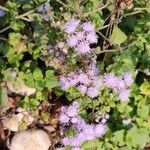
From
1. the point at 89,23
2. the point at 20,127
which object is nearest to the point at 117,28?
the point at 89,23

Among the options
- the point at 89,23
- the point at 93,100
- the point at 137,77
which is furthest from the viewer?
the point at 137,77

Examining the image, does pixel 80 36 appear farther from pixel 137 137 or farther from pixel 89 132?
pixel 137 137

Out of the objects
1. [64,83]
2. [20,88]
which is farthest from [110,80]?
[20,88]

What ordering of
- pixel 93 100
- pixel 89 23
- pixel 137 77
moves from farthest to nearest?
pixel 137 77, pixel 93 100, pixel 89 23

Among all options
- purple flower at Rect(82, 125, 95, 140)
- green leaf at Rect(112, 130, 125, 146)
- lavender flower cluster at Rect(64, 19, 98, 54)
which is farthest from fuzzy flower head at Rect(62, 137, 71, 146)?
lavender flower cluster at Rect(64, 19, 98, 54)

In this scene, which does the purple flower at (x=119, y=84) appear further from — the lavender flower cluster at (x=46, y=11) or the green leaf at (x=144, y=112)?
the lavender flower cluster at (x=46, y=11)

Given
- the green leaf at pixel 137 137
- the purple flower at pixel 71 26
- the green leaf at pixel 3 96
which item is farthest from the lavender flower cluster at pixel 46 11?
the green leaf at pixel 137 137

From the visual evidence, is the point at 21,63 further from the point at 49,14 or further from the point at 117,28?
the point at 117,28
